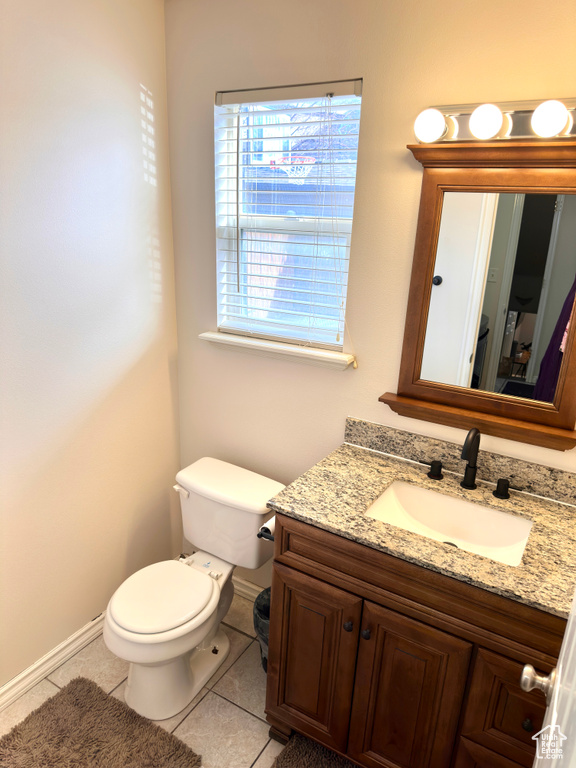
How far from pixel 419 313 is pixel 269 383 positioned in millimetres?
696

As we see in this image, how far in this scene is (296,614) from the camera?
63.0 inches

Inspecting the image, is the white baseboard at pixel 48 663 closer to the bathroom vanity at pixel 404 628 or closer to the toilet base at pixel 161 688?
the toilet base at pixel 161 688

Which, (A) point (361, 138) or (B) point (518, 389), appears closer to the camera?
(B) point (518, 389)

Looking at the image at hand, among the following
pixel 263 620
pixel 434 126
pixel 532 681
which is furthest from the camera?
pixel 263 620

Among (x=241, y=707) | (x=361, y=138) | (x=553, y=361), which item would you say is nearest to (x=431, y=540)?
(x=553, y=361)

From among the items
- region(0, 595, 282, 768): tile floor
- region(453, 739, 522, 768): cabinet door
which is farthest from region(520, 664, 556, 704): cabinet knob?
region(0, 595, 282, 768): tile floor

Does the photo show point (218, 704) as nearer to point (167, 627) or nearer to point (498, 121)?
point (167, 627)

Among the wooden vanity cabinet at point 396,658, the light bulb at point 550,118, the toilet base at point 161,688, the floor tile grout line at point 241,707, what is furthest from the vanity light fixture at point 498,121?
the floor tile grout line at point 241,707

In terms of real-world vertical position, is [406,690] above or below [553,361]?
below

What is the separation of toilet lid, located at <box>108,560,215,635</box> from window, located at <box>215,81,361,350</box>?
969 mm

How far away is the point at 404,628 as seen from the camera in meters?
1.39

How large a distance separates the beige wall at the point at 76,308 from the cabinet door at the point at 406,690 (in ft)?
3.88

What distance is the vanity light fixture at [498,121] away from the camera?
53.2 inches

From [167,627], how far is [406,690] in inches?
30.2
